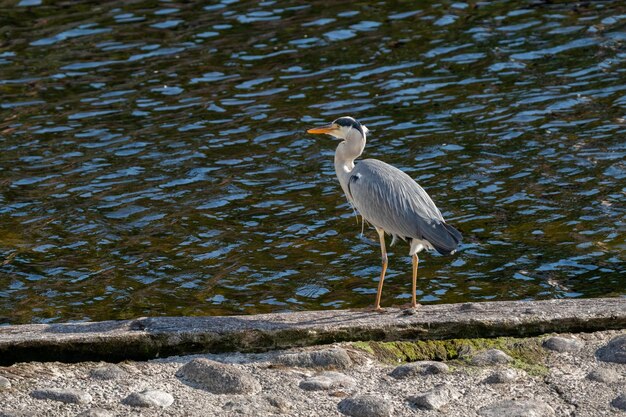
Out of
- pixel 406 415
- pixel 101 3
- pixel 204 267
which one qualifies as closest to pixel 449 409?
pixel 406 415

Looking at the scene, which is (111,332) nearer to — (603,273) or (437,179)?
(603,273)

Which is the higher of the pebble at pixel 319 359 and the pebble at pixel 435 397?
the pebble at pixel 319 359

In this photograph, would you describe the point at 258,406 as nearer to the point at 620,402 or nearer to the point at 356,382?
the point at 356,382

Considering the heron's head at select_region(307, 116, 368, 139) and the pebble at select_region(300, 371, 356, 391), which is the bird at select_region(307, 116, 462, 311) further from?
the pebble at select_region(300, 371, 356, 391)

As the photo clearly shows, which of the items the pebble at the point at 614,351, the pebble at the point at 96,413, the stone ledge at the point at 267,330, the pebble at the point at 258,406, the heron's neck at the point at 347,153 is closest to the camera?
the pebble at the point at 96,413

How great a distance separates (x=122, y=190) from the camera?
10.3m

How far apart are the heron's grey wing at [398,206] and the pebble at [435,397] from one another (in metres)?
1.40

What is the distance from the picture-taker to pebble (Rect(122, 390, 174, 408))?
5.20 metres

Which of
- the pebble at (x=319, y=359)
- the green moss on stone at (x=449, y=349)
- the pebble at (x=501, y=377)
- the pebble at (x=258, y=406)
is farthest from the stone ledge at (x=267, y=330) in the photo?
the pebble at (x=258, y=406)

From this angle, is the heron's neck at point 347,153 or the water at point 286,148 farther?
the water at point 286,148

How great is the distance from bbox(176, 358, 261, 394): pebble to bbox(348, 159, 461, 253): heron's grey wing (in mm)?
1717

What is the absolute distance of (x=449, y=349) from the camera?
5.95 meters

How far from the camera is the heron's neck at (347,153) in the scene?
291 inches

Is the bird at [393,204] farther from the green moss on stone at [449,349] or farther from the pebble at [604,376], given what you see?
the pebble at [604,376]
